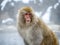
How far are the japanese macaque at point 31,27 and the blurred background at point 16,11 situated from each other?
0.95m

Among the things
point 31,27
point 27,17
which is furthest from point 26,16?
point 31,27

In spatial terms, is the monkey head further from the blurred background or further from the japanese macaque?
the blurred background

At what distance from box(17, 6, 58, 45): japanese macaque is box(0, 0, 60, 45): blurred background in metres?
0.95

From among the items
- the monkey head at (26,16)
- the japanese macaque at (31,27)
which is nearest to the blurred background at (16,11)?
the japanese macaque at (31,27)

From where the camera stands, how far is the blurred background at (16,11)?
11.9 feet

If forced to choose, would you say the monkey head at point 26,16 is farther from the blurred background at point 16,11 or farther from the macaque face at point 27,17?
the blurred background at point 16,11

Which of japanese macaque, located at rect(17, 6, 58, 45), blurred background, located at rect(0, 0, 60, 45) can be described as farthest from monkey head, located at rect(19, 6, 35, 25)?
blurred background, located at rect(0, 0, 60, 45)

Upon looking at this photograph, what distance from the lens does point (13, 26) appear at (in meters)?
3.63

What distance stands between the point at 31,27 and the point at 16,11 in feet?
4.00

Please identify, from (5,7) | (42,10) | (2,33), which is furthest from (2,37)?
(42,10)

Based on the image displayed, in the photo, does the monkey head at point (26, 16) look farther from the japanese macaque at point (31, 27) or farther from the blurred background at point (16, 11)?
the blurred background at point (16, 11)

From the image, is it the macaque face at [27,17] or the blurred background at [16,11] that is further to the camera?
the blurred background at [16,11]

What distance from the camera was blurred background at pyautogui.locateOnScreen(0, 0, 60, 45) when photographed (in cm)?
362

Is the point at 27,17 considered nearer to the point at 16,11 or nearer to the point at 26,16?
the point at 26,16
